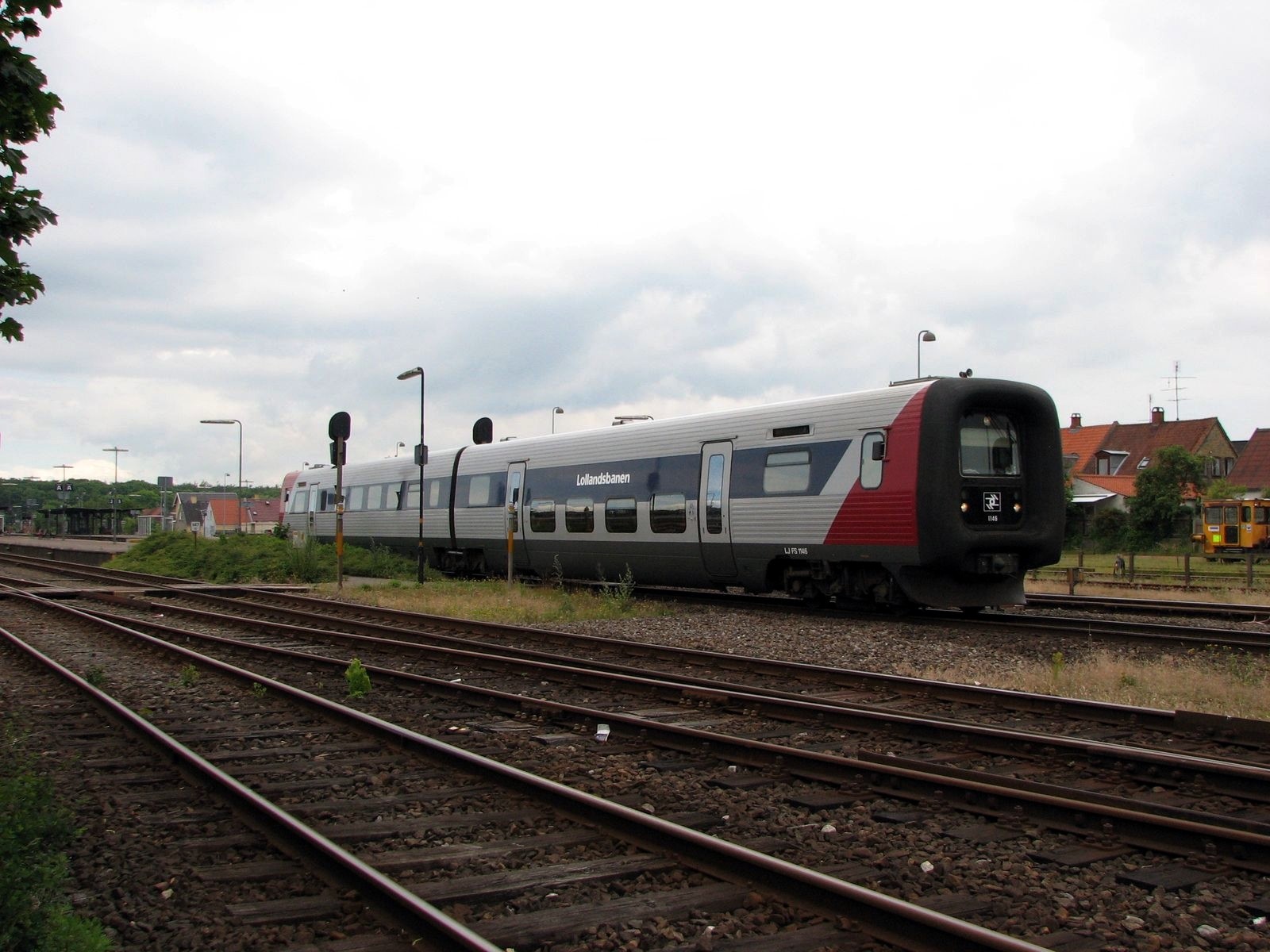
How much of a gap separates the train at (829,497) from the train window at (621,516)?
0.04 metres

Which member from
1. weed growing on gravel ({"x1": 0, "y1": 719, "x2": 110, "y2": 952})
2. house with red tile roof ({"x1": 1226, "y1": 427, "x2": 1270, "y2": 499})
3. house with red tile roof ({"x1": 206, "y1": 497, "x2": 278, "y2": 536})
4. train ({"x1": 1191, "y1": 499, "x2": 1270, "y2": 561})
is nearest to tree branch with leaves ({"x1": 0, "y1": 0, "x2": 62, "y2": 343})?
weed growing on gravel ({"x1": 0, "y1": 719, "x2": 110, "y2": 952})

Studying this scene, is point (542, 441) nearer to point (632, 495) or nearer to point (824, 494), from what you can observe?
point (632, 495)

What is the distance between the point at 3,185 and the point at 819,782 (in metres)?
5.45

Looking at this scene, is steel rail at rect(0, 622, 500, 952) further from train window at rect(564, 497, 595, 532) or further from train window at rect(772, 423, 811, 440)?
train window at rect(564, 497, 595, 532)

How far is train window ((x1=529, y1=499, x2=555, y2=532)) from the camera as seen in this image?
21.1 metres

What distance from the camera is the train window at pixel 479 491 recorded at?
23422 millimetres

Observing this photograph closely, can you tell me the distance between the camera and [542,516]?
70.1ft

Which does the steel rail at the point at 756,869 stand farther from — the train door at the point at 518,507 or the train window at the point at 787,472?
the train door at the point at 518,507

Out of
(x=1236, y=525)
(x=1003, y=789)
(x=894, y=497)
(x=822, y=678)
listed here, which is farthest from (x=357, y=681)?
(x=1236, y=525)

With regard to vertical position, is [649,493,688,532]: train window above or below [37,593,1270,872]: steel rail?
above

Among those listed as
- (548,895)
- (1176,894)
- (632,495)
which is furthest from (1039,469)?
(548,895)

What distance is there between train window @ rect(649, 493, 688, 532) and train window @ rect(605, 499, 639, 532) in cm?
50

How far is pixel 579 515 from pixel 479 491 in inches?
166

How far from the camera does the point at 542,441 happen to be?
21.8 m
